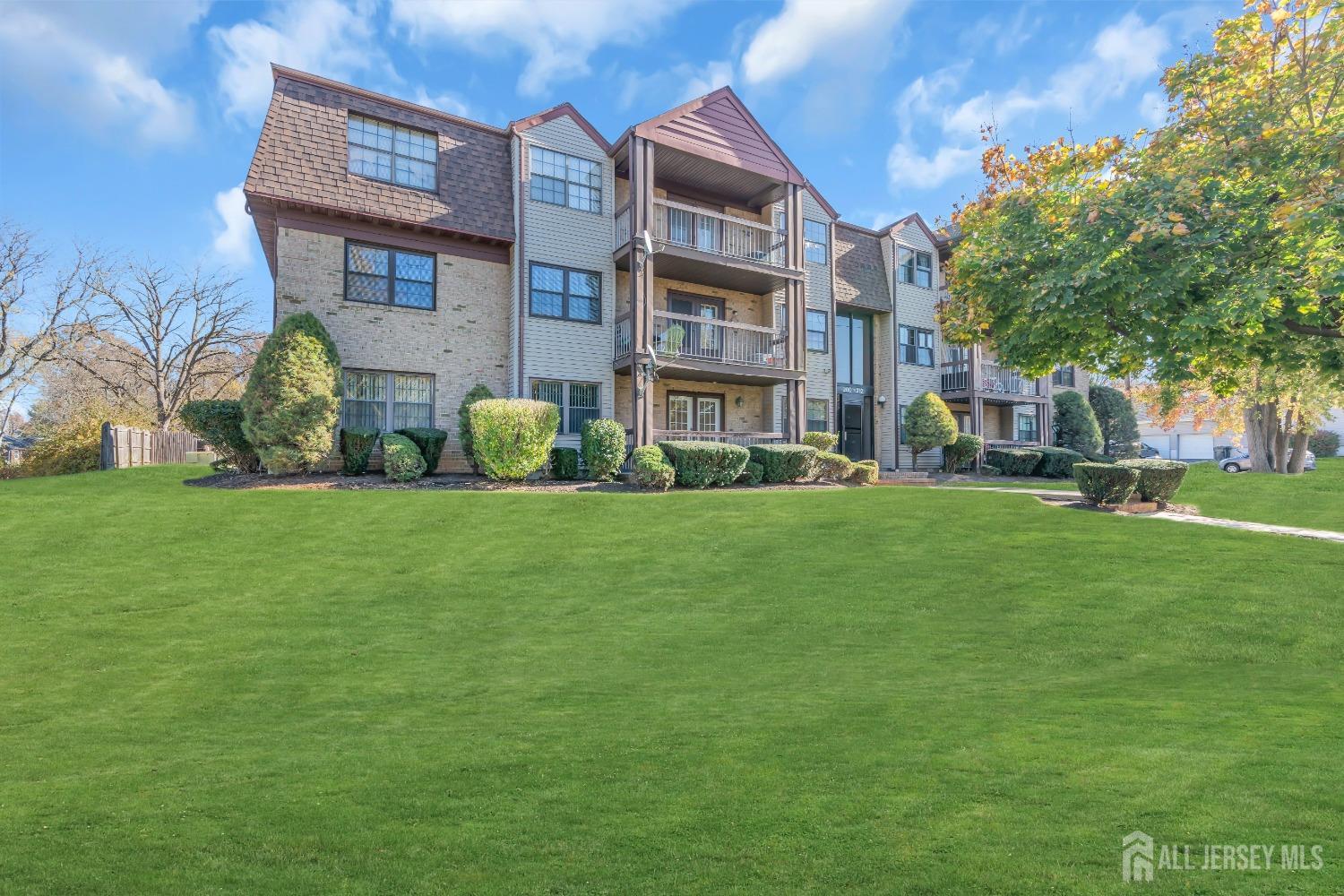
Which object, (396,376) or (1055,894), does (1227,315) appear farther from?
(396,376)

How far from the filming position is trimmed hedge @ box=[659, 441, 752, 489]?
16.4 metres

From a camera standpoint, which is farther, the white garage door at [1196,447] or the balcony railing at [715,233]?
the white garage door at [1196,447]

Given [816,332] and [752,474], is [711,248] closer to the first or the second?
[816,332]

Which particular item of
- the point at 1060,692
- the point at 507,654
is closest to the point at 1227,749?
the point at 1060,692

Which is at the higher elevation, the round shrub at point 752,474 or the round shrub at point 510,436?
the round shrub at point 510,436

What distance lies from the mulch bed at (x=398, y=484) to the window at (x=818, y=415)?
8842 millimetres

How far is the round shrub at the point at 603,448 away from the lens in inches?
638

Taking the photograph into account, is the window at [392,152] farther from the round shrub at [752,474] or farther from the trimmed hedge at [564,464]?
the round shrub at [752,474]

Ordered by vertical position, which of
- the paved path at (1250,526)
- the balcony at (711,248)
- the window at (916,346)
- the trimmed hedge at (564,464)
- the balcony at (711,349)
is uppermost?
the balcony at (711,248)

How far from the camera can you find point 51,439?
17.6 metres

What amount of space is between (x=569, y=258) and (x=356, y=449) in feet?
25.9

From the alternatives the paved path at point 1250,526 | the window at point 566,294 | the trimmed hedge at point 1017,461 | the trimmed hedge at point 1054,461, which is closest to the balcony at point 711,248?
the window at point 566,294

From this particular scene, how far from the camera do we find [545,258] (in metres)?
18.9

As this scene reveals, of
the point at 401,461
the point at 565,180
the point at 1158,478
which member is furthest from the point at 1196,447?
the point at 401,461
